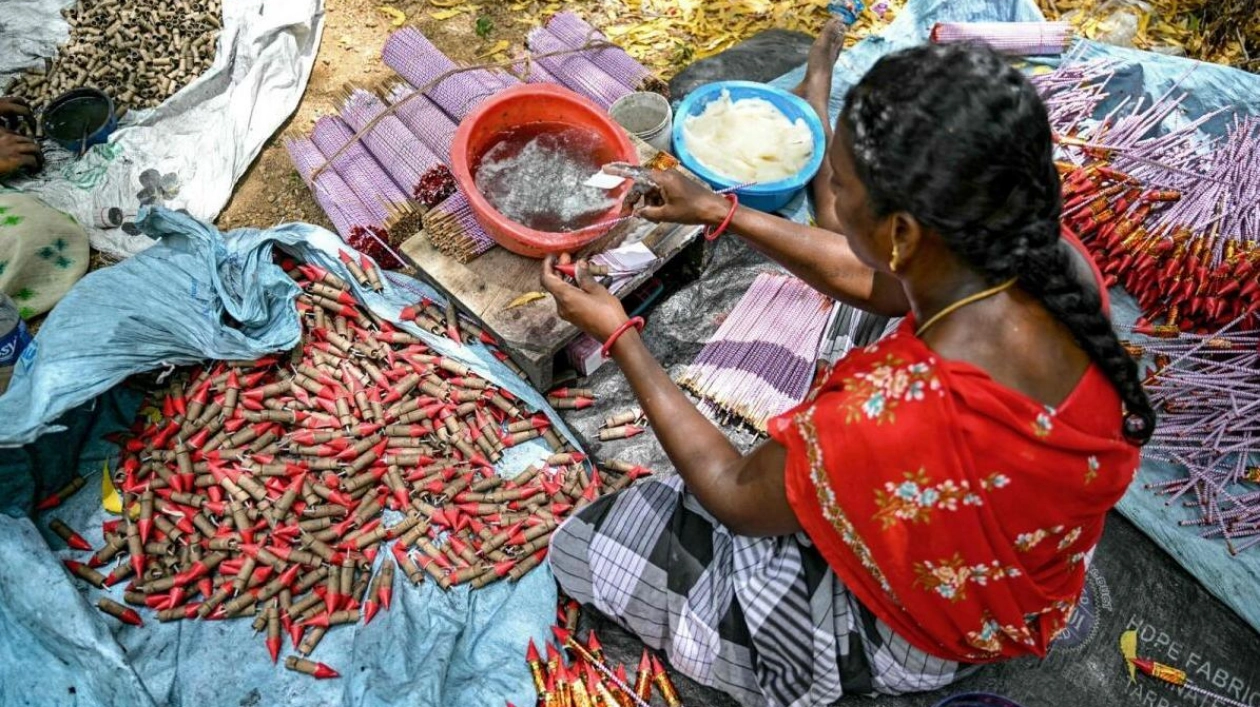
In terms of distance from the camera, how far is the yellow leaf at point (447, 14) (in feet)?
21.3

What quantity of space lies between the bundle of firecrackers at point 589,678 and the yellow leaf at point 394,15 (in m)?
5.18

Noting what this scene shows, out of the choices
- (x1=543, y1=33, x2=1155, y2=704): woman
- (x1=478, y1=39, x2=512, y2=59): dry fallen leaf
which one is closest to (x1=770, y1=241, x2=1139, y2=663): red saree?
(x1=543, y1=33, x2=1155, y2=704): woman

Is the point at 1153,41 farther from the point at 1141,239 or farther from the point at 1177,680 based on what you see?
the point at 1177,680

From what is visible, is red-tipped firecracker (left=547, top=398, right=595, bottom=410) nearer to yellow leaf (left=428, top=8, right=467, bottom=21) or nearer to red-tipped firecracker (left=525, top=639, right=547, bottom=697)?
red-tipped firecracker (left=525, top=639, right=547, bottom=697)

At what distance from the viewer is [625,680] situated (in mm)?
3316

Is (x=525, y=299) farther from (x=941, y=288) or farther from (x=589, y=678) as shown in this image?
(x=941, y=288)

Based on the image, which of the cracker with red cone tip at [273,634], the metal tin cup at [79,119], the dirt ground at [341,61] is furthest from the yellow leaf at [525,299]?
the metal tin cup at [79,119]

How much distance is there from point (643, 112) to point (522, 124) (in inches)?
45.2

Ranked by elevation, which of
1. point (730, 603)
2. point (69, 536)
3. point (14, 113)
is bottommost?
point (69, 536)

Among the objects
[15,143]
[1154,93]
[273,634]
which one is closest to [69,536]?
[273,634]

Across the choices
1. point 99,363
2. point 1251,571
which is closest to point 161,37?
point 99,363

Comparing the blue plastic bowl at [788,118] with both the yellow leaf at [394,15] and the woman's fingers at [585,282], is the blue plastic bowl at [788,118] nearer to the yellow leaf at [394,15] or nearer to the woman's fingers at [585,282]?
the woman's fingers at [585,282]

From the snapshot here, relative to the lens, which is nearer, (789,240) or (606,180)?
(789,240)

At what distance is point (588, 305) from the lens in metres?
3.12
